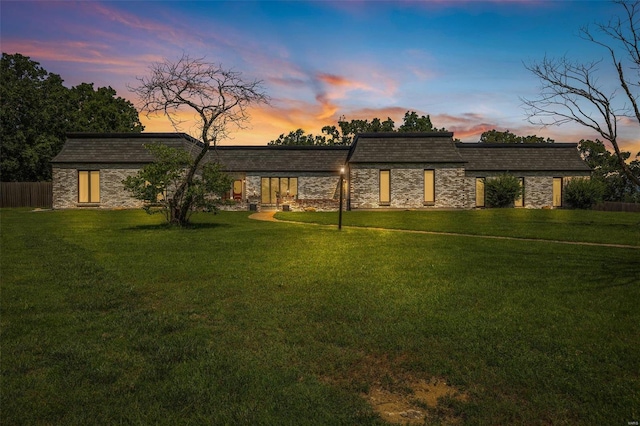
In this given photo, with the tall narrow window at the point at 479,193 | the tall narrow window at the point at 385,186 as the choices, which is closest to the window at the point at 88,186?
the tall narrow window at the point at 385,186

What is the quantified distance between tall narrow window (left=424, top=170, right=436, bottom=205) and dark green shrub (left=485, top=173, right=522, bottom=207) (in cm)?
531

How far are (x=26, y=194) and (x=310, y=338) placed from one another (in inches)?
1775

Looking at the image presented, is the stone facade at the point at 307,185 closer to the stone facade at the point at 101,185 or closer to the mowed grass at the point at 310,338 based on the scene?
the stone facade at the point at 101,185

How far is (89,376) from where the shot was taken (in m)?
4.44

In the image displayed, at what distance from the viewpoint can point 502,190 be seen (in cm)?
3572

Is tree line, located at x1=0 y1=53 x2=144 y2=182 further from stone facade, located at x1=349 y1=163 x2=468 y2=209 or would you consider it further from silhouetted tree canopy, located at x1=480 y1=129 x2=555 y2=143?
silhouetted tree canopy, located at x1=480 y1=129 x2=555 y2=143

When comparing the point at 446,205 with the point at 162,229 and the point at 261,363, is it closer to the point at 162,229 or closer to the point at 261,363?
the point at 162,229


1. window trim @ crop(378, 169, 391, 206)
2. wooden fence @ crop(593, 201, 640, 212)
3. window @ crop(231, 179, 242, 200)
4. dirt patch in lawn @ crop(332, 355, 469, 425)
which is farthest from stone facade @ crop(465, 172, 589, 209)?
dirt patch in lawn @ crop(332, 355, 469, 425)

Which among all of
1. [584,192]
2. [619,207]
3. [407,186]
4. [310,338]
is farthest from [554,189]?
[310,338]

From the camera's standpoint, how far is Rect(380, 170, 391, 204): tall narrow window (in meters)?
35.2

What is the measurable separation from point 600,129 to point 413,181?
2269 centimetres

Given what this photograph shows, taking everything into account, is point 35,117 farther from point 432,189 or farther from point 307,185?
point 432,189

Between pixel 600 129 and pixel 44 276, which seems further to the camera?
pixel 600 129

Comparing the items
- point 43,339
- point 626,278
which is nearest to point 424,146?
point 626,278
